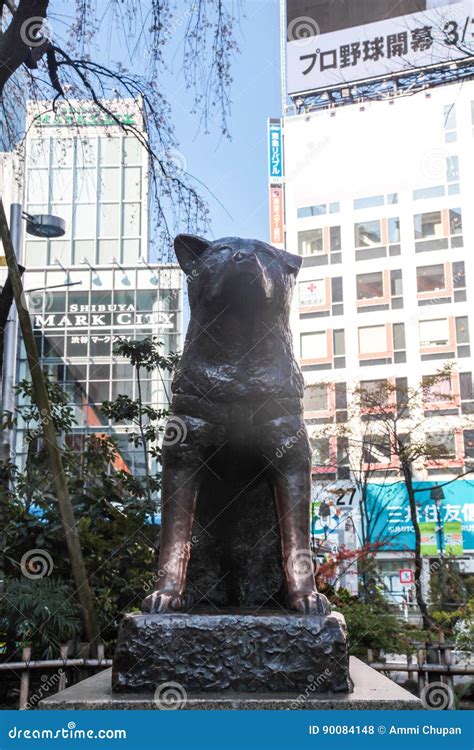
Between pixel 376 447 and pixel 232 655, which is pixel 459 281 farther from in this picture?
pixel 232 655

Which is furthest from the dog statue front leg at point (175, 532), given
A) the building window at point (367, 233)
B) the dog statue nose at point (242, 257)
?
the building window at point (367, 233)

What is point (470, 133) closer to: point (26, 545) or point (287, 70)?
point (287, 70)

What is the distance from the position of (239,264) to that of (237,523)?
942 mm

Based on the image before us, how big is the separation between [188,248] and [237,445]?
0.74m

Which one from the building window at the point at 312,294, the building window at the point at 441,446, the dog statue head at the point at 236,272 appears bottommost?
the dog statue head at the point at 236,272

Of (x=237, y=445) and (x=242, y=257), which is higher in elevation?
(x=242, y=257)

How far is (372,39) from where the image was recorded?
20.7 meters

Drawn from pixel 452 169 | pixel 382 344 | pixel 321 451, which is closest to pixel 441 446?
pixel 321 451

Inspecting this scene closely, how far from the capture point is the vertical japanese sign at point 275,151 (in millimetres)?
24308

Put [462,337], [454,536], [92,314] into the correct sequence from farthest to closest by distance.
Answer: [462,337]
[454,536]
[92,314]

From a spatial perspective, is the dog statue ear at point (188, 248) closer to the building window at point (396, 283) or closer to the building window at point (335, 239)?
the building window at point (396, 283)

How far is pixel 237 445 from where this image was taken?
2.66 metres

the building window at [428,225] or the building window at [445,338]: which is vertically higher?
the building window at [428,225]

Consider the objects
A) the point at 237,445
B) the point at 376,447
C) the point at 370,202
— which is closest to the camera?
the point at 237,445
